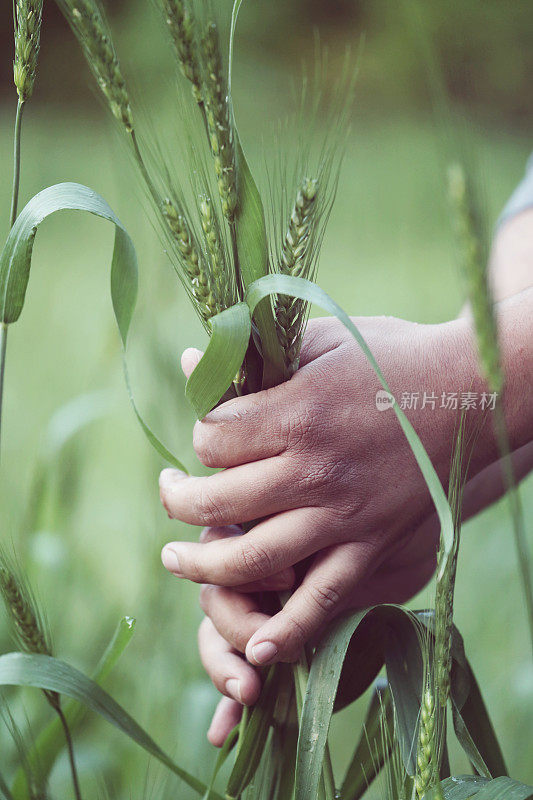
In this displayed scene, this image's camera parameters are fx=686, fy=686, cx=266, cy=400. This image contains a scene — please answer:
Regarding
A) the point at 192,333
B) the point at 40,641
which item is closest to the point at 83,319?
the point at 192,333

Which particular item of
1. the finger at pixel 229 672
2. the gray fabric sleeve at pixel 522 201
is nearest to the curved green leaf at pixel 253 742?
the finger at pixel 229 672

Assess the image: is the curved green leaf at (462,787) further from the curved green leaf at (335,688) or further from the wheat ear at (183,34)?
the wheat ear at (183,34)

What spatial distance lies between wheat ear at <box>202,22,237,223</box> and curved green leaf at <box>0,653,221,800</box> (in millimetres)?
296

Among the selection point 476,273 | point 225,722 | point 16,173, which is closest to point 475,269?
point 476,273

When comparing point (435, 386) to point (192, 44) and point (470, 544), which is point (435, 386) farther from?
point (470, 544)

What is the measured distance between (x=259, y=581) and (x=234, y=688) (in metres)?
0.08

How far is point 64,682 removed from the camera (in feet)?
1.38

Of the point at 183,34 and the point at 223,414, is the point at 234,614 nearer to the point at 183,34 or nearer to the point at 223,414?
the point at 223,414

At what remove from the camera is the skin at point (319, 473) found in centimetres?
45

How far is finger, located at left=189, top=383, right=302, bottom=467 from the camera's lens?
0.44 meters

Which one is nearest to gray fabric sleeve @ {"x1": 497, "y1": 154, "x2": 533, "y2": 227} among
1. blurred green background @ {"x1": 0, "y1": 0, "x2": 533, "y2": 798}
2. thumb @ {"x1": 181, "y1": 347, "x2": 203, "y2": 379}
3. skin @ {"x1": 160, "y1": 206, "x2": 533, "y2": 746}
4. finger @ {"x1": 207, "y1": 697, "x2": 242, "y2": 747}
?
blurred green background @ {"x1": 0, "y1": 0, "x2": 533, "y2": 798}

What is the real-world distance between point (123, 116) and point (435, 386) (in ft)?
0.89

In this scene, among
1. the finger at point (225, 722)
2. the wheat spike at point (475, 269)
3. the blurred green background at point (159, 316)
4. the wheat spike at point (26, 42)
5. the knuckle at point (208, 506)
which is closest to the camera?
the wheat spike at point (475, 269)

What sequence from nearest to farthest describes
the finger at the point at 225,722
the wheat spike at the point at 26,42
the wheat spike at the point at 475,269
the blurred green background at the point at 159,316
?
1. the wheat spike at the point at 475,269
2. the wheat spike at the point at 26,42
3. the finger at the point at 225,722
4. the blurred green background at the point at 159,316
